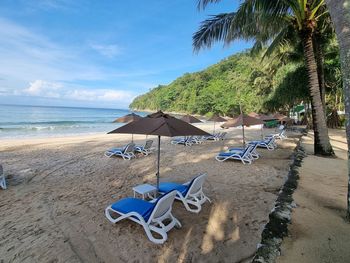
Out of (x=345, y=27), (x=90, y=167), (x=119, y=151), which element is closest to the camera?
(x=345, y=27)

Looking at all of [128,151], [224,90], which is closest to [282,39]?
[128,151]

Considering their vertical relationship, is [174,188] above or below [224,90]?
below

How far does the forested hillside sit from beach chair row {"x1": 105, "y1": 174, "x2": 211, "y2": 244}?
12858 mm

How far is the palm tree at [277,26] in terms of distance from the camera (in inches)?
336

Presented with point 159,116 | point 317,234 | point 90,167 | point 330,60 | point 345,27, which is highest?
point 330,60

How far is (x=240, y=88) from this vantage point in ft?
185

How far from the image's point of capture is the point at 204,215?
4.57 m

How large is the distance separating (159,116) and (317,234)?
3277mm

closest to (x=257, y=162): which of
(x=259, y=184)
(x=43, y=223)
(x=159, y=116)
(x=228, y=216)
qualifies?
(x=259, y=184)

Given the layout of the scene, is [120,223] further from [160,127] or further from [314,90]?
[314,90]

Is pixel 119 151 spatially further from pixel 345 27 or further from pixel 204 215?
pixel 345 27

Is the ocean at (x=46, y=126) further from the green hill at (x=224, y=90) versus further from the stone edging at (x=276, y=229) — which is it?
the green hill at (x=224, y=90)

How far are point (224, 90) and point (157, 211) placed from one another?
68.9m

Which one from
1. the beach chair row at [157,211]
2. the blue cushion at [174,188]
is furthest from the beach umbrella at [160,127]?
the blue cushion at [174,188]
